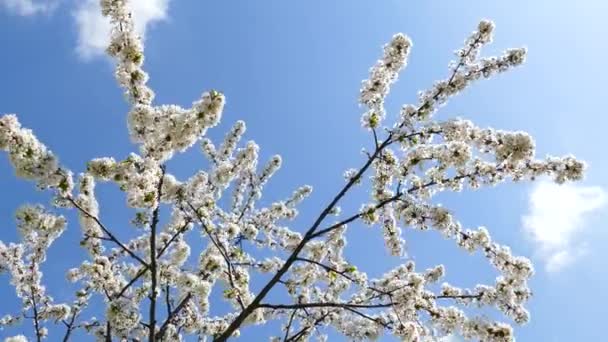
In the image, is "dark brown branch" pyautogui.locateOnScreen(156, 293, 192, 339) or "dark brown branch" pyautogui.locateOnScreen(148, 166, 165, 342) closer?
"dark brown branch" pyautogui.locateOnScreen(148, 166, 165, 342)

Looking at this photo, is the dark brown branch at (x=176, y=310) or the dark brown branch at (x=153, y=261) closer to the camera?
the dark brown branch at (x=153, y=261)

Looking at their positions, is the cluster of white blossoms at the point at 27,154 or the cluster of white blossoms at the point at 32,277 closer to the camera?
the cluster of white blossoms at the point at 27,154

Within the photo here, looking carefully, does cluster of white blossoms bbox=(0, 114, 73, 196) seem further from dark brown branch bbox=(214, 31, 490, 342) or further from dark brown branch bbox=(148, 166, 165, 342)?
dark brown branch bbox=(214, 31, 490, 342)

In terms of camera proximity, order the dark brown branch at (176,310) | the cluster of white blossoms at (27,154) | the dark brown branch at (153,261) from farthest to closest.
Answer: the dark brown branch at (176,310)
the dark brown branch at (153,261)
the cluster of white blossoms at (27,154)

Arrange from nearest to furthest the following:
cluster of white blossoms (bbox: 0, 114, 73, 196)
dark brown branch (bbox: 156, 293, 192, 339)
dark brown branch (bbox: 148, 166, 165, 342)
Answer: cluster of white blossoms (bbox: 0, 114, 73, 196), dark brown branch (bbox: 148, 166, 165, 342), dark brown branch (bbox: 156, 293, 192, 339)

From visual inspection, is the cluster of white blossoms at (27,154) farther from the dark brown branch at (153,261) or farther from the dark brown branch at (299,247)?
the dark brown branch at (299,247)

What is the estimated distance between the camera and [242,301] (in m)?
10.6

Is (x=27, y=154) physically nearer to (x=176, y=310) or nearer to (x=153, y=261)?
(x=153, y=261)

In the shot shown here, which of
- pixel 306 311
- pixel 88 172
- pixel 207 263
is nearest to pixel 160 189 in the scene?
pixel 88 172

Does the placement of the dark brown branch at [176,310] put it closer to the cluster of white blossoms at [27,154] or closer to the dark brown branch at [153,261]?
the dark brown branch at [153,261]

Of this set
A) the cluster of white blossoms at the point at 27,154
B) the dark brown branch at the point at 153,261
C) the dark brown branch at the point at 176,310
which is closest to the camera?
the cluster of white blossoms at the point at 27,154

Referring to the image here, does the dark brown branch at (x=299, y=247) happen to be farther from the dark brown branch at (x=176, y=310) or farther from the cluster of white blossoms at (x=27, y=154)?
the cluster of white blossoms at (x=27, y=154)

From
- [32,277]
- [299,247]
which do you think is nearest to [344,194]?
[299,247]

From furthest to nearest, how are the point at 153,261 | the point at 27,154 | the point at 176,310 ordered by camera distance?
the point at 176,310 < the point at 153,261 < the point at 27,154
